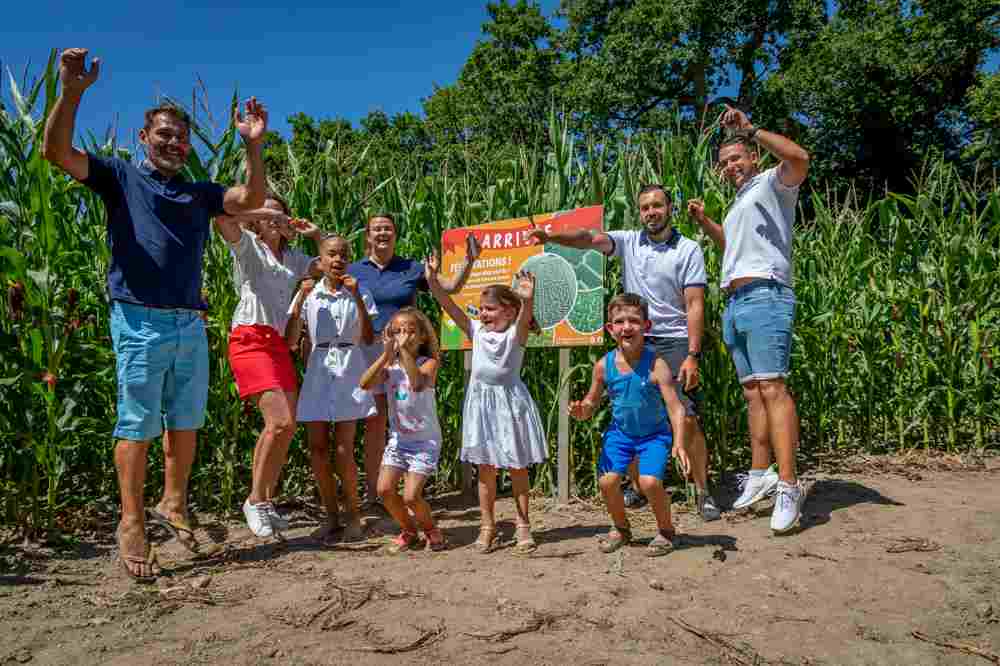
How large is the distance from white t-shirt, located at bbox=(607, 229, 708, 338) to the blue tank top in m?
0.44

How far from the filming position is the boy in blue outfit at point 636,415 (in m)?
3.33

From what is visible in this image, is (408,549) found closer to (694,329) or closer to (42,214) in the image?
(694,329)

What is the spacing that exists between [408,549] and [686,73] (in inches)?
723

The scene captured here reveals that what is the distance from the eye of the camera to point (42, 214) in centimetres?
356

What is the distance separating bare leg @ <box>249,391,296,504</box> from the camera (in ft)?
12.1

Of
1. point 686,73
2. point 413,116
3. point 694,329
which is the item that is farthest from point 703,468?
point 413,116

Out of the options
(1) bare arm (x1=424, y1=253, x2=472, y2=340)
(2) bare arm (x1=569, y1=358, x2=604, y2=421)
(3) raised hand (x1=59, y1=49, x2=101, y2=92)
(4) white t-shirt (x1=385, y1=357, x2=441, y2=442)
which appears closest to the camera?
(3) raised hand (x1=59, y1=49, x2=101, y2=92)

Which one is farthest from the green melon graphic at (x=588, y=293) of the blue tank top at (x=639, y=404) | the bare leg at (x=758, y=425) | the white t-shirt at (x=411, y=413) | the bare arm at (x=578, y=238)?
the white t-shirt at (x=411, y=413)

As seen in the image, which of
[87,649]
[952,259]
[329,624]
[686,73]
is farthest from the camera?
[686,73]

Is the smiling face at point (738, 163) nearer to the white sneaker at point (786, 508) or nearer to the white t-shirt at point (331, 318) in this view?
the white sneaker at point (786, 508)

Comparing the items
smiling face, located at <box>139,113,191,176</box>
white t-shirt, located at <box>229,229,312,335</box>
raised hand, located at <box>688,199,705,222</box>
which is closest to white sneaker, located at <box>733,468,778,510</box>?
raised hand, located at <box>688,199,705,222</box>

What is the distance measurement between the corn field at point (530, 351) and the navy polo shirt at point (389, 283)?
2.17ft

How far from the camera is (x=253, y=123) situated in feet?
10.1

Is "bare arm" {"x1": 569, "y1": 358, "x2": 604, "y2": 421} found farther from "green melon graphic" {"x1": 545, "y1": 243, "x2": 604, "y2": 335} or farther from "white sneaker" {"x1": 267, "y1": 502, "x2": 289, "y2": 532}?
"white sneaker" {"x1": 267, "y1": 502, "x2": 289, "y2": 532}
